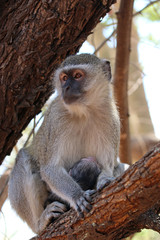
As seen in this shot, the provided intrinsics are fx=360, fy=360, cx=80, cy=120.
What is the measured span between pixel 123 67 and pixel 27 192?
2513 millimetres

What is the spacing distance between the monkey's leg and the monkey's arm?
259mm

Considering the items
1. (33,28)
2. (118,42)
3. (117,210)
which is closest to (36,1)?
(33,28)

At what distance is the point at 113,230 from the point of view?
3297 millimetres

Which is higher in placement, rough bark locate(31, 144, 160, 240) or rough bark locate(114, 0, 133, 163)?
rough bark locate(114, 0, 133, 163)

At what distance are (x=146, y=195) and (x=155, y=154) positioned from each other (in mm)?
385

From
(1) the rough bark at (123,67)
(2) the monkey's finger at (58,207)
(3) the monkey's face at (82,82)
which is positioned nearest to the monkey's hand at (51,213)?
(2) the monkey's finger at (58,207)

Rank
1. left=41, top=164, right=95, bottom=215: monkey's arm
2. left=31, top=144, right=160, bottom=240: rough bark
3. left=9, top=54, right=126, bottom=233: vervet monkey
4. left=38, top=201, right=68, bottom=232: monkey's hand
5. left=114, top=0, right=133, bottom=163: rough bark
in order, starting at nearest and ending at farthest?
left=31, top=144, right=160, bottom=240: rough bark < left=41, top=164, right=95, bottom=215: monkey's arm < left=38, top=201, right=68, bottom=232: monkey's hand < left=9, top=54, right=126, bottom=233: vervet monkey < left=114, top=0, right=133, bottom=163: rough bark

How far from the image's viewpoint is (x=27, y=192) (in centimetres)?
461

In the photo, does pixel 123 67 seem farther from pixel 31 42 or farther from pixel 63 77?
pixel 31 42

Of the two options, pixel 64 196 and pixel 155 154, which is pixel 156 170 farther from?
pixel 64 196

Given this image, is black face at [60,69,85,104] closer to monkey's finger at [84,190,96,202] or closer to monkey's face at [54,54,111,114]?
monkey's face at [54,54,111,114]

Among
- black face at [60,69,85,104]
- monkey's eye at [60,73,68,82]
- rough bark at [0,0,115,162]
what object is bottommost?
black face at [60,69,85,104]

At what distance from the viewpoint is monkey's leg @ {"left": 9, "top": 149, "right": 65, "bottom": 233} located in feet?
14.9


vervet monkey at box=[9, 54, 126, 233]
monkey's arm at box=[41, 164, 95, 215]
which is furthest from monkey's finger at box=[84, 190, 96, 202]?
vervet monkey at box=[9, 54, 126, 233]
